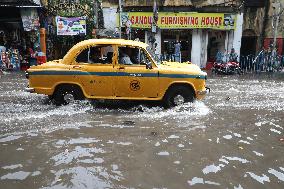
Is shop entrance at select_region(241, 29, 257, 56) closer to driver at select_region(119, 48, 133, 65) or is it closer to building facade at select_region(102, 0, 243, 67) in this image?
building facade at select_region(102, 0, 243, 67)

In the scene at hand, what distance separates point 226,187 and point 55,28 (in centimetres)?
1934

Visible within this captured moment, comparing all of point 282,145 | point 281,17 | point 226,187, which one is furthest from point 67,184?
point 281,17

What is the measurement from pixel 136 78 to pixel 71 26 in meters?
12.7

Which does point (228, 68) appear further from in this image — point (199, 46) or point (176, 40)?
point (176, 40)

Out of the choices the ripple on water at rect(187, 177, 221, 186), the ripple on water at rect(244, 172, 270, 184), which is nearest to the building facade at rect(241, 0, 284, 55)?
the ripple on water at rect(244, 172, 270, 184)

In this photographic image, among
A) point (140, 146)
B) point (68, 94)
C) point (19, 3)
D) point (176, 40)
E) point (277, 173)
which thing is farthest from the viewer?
point (176, 40)

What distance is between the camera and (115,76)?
851 cm

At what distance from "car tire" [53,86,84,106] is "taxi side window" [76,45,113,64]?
2.77 feet

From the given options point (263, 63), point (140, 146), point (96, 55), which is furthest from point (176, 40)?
point (140, 146)

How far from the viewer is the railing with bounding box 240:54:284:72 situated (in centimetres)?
2078

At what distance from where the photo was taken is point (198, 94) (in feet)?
28.6

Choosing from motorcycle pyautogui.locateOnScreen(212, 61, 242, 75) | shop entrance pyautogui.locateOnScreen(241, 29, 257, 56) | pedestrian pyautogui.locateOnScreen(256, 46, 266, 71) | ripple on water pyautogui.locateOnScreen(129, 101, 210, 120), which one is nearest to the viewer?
ripple on water pyautogui.locateOnScreen(129, 101, 210, 120)

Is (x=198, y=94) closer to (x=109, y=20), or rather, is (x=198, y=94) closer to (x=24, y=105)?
(x=24, y=105)

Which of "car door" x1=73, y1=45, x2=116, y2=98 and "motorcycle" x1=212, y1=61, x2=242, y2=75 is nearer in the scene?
"car door" x1=73, y1=45, x2=116, y2=98
